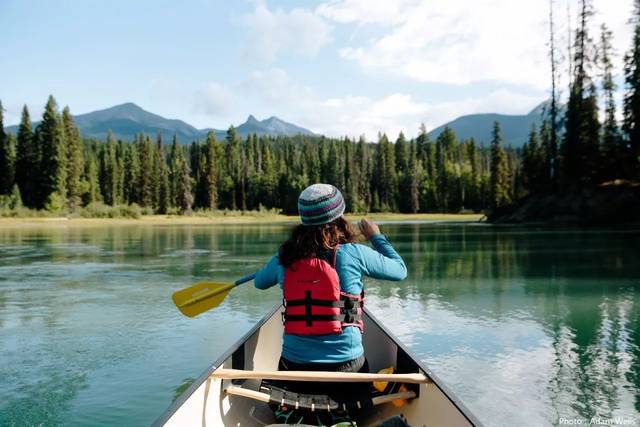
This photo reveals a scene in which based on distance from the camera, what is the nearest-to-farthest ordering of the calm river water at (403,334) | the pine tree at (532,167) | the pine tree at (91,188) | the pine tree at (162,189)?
the calm river water at (403,334), the pine tree at (532,167), the pine tree at (91,188), the pine tree at (162,189)

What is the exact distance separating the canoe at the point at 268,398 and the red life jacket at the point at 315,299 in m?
0.31

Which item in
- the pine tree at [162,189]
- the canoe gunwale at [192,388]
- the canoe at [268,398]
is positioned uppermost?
the pine tree at [162,189]

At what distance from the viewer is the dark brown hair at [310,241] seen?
3.73 m

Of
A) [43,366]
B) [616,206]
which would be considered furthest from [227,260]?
[616,206]

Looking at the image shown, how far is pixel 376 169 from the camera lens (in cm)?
9988

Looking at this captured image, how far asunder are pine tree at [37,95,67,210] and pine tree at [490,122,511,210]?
4789 cm

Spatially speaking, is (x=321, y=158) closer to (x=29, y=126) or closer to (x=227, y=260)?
(x=29, y=126)

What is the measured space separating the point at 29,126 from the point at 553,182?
57.5m

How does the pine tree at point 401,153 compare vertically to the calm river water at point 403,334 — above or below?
above

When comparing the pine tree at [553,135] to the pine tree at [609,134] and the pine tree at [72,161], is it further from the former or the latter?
the pine tree at [72,161]

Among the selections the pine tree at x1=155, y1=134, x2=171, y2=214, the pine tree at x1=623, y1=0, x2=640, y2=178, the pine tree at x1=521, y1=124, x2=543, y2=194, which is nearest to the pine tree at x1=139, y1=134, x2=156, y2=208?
the pine tree at x1=155, y1=134, x2=171, y2=214

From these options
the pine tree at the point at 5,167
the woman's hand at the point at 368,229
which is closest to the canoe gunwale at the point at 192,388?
the woman's hand at the point at 368,229

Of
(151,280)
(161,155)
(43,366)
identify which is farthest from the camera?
(161,155)

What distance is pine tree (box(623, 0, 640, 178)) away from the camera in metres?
38.4
